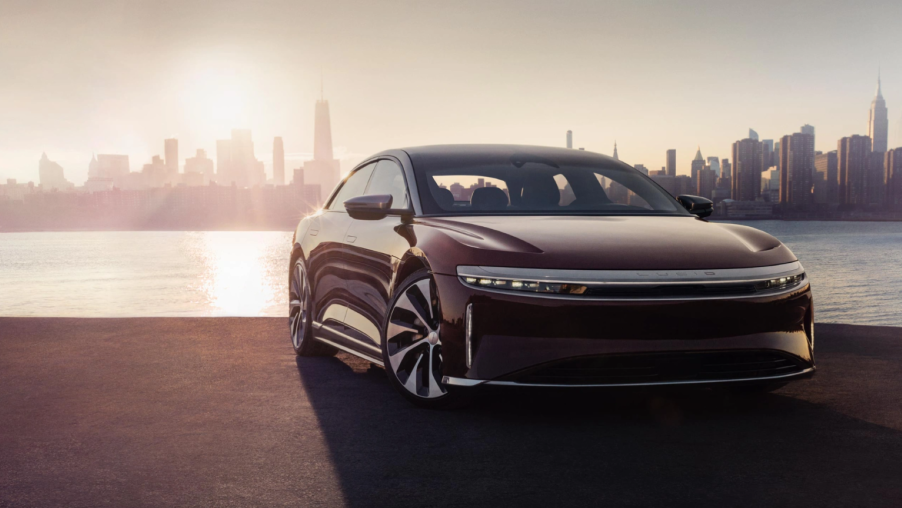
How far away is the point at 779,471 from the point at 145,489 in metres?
2.56

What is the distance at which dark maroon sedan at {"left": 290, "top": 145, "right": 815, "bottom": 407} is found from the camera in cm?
395

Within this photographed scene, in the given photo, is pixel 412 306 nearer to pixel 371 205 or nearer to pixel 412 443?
pixel 371 205

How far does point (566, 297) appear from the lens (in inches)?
156

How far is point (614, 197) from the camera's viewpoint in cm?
568

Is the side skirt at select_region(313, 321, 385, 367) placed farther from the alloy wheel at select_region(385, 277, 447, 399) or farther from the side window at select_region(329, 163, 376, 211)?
the side window at select_region(329, 163, 376, 211)

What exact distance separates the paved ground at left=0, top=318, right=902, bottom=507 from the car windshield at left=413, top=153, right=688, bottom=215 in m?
1.21

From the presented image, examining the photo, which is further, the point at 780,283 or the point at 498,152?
the point at 498,152

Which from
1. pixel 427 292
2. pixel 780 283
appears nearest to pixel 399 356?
pixel 427 292

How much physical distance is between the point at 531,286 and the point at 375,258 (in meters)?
1.53

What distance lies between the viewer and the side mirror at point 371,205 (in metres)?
5.12

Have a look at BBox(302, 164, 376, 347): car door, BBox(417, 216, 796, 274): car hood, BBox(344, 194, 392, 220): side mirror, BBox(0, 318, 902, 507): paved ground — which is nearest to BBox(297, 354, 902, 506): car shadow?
BBox(0, 318, 902, 507): paved ground

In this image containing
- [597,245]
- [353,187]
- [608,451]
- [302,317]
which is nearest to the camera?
[608,451]

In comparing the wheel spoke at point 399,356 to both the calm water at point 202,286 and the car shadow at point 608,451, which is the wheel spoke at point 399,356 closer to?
the car shadow at point 608,451

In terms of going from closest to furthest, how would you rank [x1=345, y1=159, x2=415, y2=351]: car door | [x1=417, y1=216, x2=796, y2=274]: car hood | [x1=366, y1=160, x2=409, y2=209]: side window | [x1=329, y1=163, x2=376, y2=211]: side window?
[x1=417, y1=216, x2=796, y2=274]: car hood → [x1=345, y1=159, x2=415, y2=351]: car door → [x1=366, y1=160, x2=409, y2=209]: side window → [x1=329, y1=163, x2=376, y2=211]: side window
